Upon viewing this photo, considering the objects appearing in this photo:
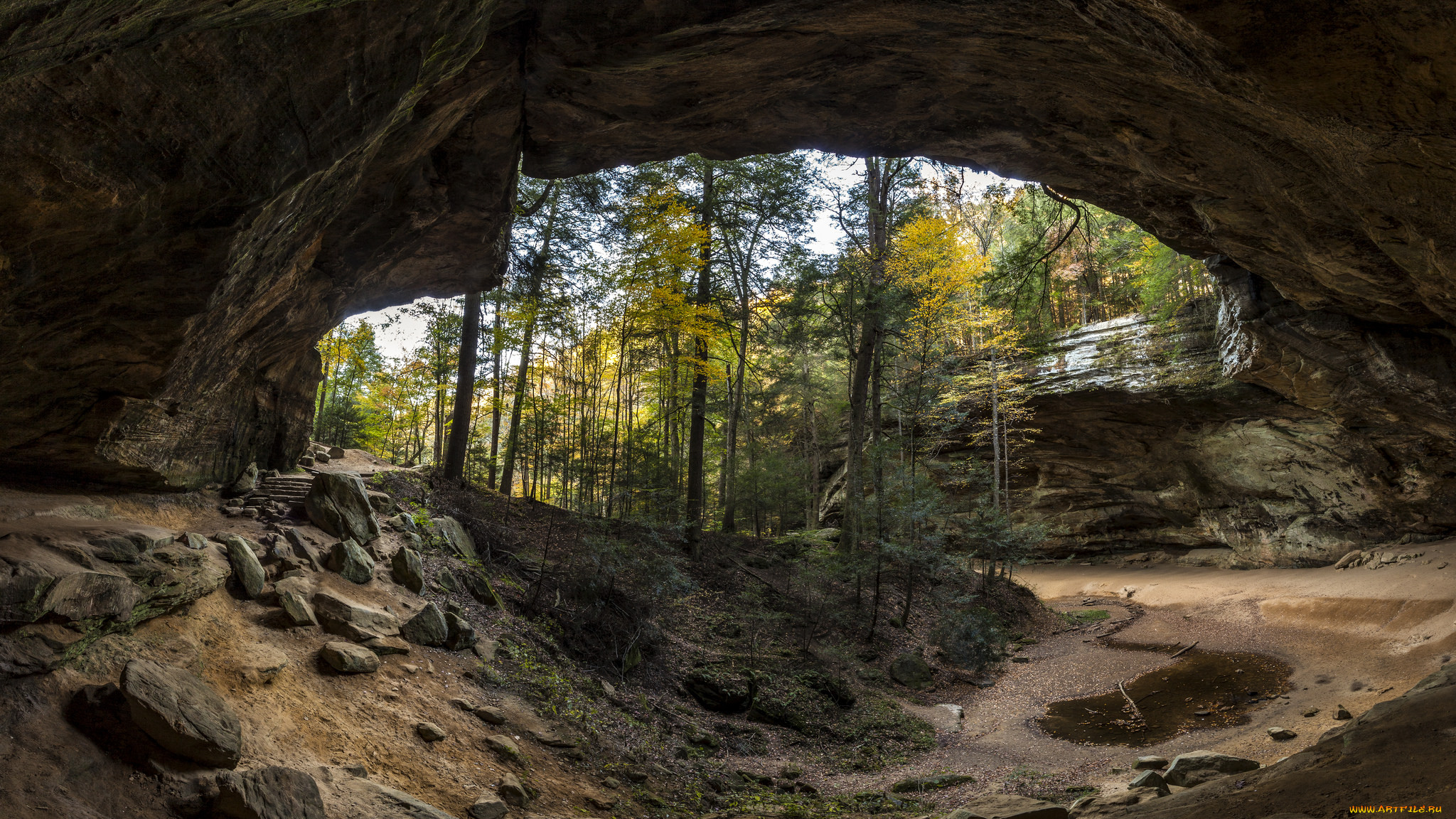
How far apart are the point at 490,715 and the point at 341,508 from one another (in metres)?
3.36

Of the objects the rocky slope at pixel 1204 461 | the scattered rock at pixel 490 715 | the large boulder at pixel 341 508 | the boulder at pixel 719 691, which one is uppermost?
the rocky slope at pixel 1204 461

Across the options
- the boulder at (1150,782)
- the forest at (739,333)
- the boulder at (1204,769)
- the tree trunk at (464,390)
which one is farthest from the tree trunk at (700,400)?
the boulder at (1204,769)

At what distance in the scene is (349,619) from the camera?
5.95m

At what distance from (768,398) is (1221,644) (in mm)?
13801

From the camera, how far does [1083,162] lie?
720 centimetres

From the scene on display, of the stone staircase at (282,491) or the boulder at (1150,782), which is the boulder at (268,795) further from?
the boulder at (1150,782)

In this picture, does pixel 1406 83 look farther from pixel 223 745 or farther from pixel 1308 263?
pixel 223 745

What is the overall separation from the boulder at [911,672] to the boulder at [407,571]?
829cm

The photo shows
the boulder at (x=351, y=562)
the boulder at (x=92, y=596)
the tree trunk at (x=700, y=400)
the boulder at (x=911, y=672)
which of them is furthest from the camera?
the tree trunk at (x=700, y=400)

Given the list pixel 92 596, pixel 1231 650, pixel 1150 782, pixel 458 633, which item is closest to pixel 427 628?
pixel 458 633

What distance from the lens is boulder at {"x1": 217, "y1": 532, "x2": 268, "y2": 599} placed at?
18.1ft

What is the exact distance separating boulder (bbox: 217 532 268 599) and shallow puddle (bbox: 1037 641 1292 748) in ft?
32.5

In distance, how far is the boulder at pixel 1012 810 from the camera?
436cm

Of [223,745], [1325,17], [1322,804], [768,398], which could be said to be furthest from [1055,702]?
[768,398]
